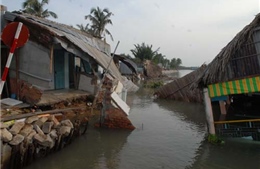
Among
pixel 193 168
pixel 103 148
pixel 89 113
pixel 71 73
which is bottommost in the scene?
pixel 193 168

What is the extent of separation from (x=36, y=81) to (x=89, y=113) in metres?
2.53

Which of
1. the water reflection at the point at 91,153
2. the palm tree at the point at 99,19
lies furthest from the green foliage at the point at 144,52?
the water reflection at the point at 91,153

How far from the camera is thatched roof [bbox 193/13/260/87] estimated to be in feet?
29.5

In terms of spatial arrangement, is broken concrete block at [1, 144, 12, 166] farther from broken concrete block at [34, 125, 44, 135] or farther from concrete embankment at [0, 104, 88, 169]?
broken concrete block at [34, 125, 44, 135]

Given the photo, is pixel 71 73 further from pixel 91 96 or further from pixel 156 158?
pixel 156 158

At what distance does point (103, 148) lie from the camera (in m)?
9.48

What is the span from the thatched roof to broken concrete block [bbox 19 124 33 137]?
603 cm

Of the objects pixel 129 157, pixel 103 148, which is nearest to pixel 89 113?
pixel 103 148

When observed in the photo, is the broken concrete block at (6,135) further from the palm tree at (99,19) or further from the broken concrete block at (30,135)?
the palm tree at (99,19)

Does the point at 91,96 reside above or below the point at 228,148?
above

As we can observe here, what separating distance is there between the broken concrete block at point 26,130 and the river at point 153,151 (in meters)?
0.97

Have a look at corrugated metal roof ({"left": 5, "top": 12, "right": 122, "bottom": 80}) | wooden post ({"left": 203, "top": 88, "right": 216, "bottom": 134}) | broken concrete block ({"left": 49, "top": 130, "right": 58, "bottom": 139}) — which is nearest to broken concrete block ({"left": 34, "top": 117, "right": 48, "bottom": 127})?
broken concrete block ({"left": 49, "top": 130, "right": 58, "bottom": 139})

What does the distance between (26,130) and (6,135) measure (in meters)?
0.74

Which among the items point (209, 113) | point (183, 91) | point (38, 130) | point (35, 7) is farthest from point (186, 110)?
point (35, 7)
